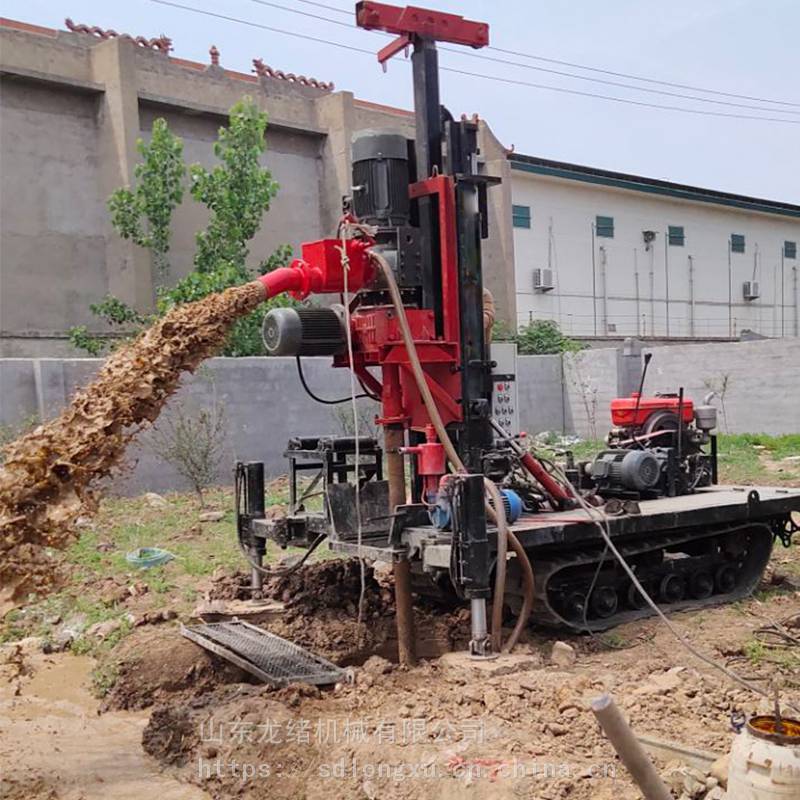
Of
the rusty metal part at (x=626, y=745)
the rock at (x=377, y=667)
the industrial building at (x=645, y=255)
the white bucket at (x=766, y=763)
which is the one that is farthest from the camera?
the industrial building at (x=645, y=255)

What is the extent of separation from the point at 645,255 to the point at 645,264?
27cm

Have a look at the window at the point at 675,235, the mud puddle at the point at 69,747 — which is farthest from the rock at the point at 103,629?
the window at the point at 675,235

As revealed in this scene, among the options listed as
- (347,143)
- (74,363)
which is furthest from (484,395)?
(347,143)

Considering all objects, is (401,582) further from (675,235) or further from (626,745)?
(675,235)

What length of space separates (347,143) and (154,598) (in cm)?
1679

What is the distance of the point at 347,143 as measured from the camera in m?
22.6

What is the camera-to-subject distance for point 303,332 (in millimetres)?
5582

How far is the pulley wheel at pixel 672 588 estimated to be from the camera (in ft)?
22.4

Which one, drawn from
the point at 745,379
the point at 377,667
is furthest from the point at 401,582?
the point at 745,379

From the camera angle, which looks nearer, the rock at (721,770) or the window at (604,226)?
the rock at (721,770)

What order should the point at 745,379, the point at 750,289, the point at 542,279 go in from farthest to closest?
the point at 750,289 → the point at 542,279 → the point at 745,379

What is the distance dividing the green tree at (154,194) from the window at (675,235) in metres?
16.8

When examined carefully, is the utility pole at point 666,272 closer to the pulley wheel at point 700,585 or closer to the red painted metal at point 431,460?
the pulley wheel at point 700,585

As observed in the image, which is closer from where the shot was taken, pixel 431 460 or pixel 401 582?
pixel 401 582
